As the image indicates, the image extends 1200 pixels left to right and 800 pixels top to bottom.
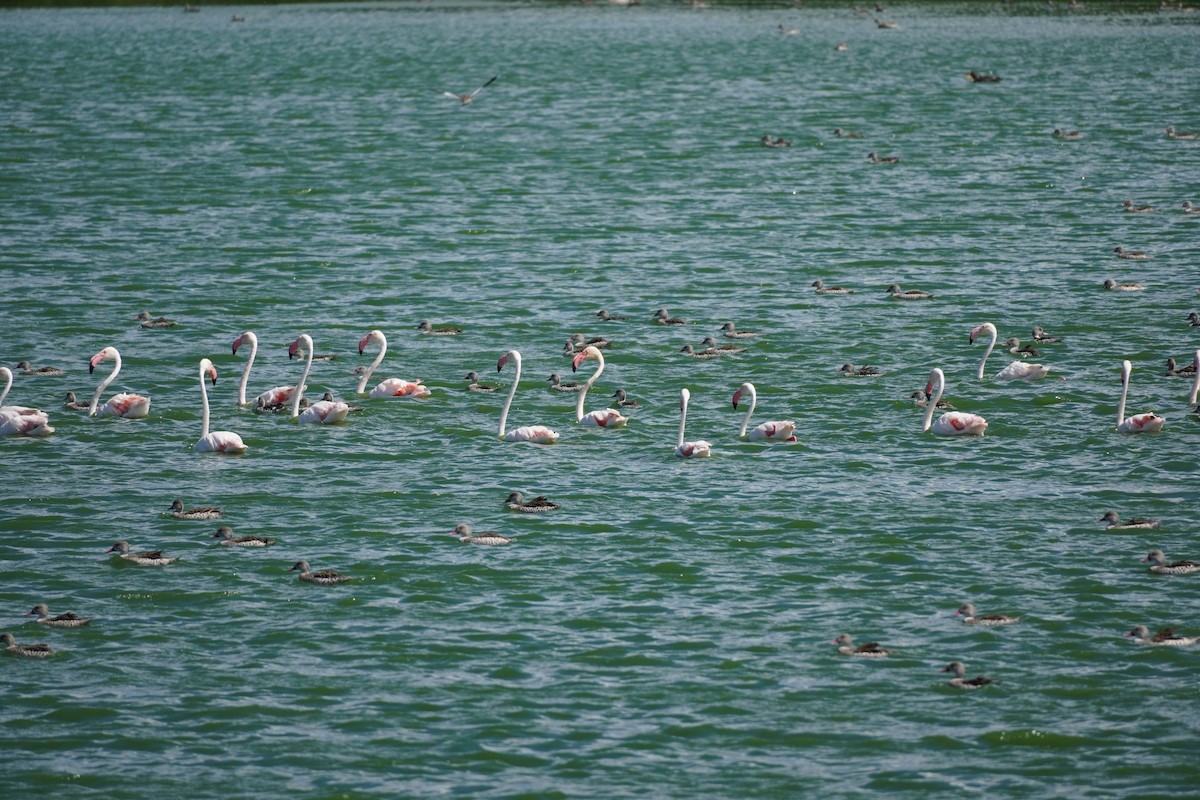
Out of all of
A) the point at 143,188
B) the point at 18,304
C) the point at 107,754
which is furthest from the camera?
the point at 143,188

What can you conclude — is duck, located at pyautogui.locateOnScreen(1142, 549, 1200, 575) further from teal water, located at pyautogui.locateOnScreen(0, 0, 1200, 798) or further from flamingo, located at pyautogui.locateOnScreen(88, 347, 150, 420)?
flamingo, located at pyautogui.locateOnScreen(88, 347, 150, 420)

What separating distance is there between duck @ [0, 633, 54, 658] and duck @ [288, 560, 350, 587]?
130 inches

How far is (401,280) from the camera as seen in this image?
39.5 meters

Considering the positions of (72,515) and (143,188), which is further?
(143,188)

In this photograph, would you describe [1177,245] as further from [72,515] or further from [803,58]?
[803,58]

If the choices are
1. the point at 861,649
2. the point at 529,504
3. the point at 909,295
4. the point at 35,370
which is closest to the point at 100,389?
the point at 35,370

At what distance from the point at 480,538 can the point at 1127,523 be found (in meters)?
8.81

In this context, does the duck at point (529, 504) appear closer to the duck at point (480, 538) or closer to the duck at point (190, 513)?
the duck at point (480, 538)

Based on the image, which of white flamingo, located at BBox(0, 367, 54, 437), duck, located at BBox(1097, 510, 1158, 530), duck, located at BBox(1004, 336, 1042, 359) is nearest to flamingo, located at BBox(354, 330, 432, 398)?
white flamingo, located at BBox(0, 367, 54, 437)

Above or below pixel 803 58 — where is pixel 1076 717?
below

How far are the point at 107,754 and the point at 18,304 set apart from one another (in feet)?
69.8

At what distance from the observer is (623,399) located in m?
29.4

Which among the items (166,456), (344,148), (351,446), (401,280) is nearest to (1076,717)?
(351,446)

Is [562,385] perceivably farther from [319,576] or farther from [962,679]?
[962,679]
